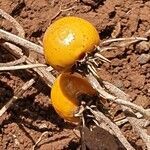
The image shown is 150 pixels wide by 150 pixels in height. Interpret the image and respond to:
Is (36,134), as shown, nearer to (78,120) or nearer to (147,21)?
A: (78,120)

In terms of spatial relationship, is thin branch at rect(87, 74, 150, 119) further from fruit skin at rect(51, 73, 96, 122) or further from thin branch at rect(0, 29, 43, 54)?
thin branch at rect(0, 29, 43, 54)

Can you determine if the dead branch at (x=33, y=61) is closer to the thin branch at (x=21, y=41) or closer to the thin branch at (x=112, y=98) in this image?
the thin branch at (x=21, y=41)

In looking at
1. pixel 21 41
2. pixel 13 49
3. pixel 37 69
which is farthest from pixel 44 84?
pixel 21 41

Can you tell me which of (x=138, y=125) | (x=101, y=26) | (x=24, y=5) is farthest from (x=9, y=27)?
(x=138, y=125)

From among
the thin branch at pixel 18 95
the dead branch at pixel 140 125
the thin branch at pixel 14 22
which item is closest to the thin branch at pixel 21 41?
the thin branch at pixel 14 22

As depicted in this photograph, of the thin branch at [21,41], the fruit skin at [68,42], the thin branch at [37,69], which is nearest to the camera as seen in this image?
the fruit skin at [68,42]

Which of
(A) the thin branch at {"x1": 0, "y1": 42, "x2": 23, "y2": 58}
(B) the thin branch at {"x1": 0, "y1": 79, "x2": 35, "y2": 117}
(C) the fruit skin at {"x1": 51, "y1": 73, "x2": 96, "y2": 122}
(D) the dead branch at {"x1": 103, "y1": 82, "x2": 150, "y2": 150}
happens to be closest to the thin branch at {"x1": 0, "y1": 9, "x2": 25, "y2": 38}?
(A) the thin branch at {"x1": 0, "y1": 42, "x2": 23, "y2": 58}
